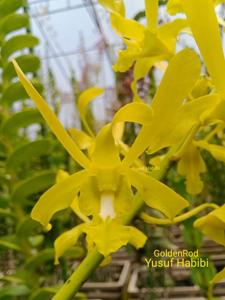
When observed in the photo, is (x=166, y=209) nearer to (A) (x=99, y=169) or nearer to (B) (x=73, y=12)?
(A) (x=99, y=169)

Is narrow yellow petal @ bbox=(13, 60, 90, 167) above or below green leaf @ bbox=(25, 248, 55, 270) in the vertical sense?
below

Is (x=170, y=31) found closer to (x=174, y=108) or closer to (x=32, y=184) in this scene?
(x=174, y=108)

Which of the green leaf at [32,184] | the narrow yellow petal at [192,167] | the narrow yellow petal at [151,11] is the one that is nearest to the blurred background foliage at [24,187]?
the green leaf at [32,184]

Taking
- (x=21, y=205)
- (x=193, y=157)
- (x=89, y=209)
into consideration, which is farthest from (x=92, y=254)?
(x=21, y=205)

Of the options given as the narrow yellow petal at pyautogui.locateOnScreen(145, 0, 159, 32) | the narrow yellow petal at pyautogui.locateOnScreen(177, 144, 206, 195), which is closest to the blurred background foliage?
the narrow yellow petal at pyautogui.locateOnScreen(177, 144, 206, 195)

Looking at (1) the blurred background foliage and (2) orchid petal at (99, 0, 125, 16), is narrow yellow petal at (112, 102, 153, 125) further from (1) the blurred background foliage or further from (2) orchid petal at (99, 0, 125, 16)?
(1) the blurred background foliage

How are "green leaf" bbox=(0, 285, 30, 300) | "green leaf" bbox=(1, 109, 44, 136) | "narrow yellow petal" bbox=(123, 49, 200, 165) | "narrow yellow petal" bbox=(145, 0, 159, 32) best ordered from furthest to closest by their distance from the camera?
"green leaf" bbox=(1, 109, 44, 136)
"green leaf" bbox=(0, 285, 30, 300)
"narrow yellow petal" bbox=(145, 0, 159, 32)
"narrow yellow petal" bbox=(123, 49, 200, 165)

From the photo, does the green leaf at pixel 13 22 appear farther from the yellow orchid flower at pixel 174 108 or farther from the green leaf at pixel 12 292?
the yellow orchid flower at pixel 174 108

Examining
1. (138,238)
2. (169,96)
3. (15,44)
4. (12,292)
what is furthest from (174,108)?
(15,44)
